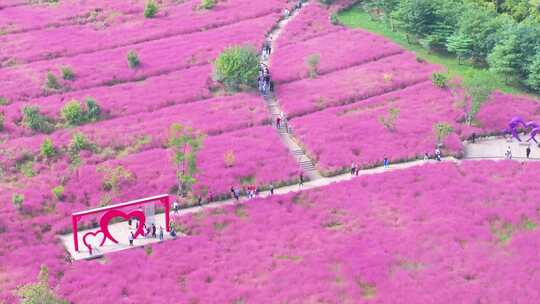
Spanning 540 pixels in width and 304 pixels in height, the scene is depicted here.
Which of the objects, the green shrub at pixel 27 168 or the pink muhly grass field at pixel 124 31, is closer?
the green shrub at pixel 27 168

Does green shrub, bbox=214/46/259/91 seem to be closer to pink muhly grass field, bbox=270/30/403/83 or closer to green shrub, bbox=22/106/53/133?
pink muhly grass field, bbox=270/30/403/83

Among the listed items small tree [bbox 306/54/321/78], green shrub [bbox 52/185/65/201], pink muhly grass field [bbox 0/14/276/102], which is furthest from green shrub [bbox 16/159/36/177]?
small tree [bbox 306/54/321/78]

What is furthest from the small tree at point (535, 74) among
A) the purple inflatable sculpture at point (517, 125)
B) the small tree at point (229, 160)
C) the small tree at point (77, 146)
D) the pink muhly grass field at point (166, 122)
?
the small tree at point (77, 146)

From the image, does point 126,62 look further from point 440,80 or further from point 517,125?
point 517,125

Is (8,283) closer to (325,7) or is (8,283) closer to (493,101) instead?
(493,101)

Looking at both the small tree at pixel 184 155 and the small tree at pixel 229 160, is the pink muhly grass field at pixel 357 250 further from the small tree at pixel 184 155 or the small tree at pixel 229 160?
the small tree at pixel 229 160
